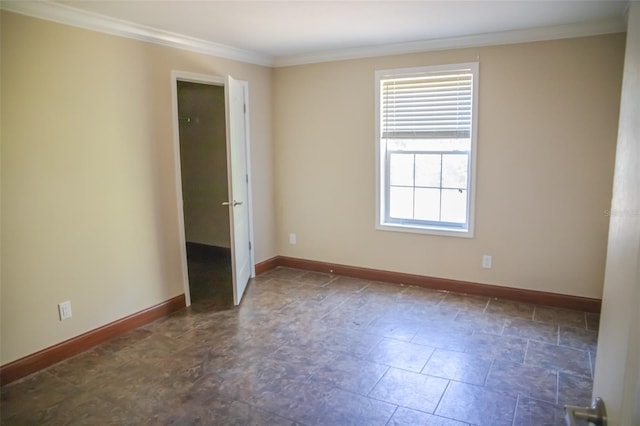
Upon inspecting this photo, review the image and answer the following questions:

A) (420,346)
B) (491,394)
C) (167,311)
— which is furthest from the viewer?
(167,311)

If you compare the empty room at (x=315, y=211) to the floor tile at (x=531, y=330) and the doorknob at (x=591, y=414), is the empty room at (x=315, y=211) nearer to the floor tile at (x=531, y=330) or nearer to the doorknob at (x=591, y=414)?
the floor tile at (x=531, y=330)

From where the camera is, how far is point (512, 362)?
3.00m

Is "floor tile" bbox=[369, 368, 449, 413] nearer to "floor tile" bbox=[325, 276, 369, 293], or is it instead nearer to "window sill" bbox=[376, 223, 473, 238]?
"floor tile" bbox=[325, 276, 369, 293]

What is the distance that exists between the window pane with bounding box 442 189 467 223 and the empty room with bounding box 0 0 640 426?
23 millimetres

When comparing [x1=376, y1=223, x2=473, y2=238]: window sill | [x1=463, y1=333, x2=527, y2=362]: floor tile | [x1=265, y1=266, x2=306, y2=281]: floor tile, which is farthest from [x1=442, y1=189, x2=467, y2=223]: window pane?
[x1=265, y1=266, x2=306, y2=281]: floor tile

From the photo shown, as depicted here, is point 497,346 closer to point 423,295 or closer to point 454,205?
point 423,295

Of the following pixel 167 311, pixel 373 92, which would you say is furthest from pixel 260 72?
pixel 167 311

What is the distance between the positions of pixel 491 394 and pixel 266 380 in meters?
1.40

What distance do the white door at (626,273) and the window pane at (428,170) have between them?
353 centimetres

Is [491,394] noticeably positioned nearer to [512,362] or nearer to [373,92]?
[512,362]

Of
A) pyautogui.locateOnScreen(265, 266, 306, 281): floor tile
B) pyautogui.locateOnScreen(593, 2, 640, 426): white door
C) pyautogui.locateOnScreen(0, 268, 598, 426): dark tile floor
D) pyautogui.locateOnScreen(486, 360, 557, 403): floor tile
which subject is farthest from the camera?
pyautogui.locateOnScreen(265, 266, 306, 281): floor tile

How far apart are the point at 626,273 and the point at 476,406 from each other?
207 centimetres

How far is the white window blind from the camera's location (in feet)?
13.6

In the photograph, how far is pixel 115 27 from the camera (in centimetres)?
327
